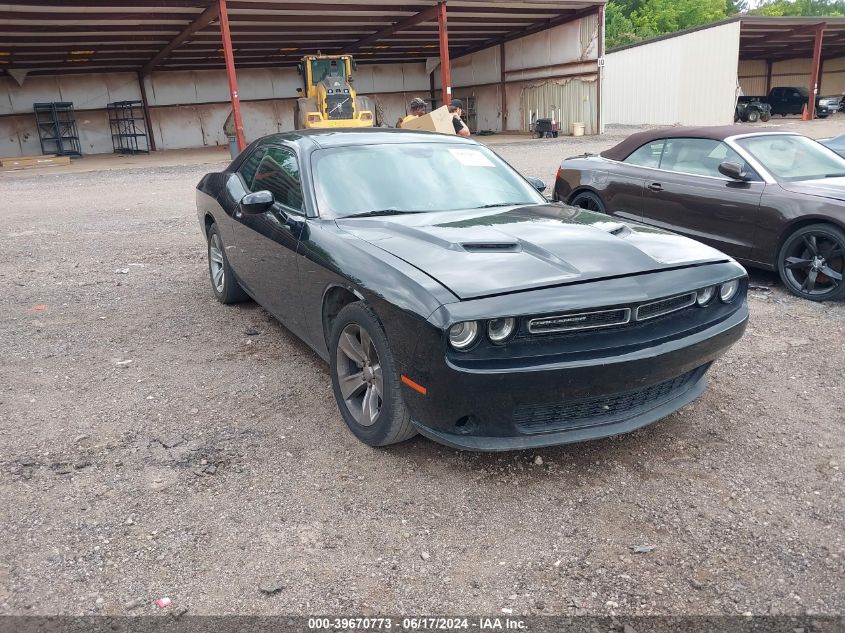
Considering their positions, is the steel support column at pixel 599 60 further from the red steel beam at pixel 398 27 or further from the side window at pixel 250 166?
the side window at pixel 250 166

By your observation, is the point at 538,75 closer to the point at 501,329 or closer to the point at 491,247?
the point at 491,247

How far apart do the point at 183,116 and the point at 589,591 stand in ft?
116

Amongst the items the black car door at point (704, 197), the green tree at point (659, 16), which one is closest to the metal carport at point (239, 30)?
the black car door at point (704, 197)

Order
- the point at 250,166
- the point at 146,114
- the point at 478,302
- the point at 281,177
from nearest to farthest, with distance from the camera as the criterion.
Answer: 1. the point at 478,302
2. the point at 281,177
3. the point at 250,166
4. the point at 146,114

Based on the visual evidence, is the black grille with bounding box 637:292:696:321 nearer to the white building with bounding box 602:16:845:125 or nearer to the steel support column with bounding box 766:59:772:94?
the white building with bounding box 602:16:845:125

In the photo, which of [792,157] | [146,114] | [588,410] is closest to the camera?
[588,410]

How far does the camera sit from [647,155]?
275 inches

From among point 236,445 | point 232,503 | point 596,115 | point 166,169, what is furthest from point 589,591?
point 596,115

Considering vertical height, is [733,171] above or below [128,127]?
below

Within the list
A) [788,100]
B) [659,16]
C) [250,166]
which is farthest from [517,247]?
[659,16]

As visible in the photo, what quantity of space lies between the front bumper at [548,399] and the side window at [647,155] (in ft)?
14.3

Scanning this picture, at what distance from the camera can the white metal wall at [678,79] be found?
1052 inches

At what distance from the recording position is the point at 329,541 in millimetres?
2594

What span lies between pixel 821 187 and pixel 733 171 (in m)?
0.70
